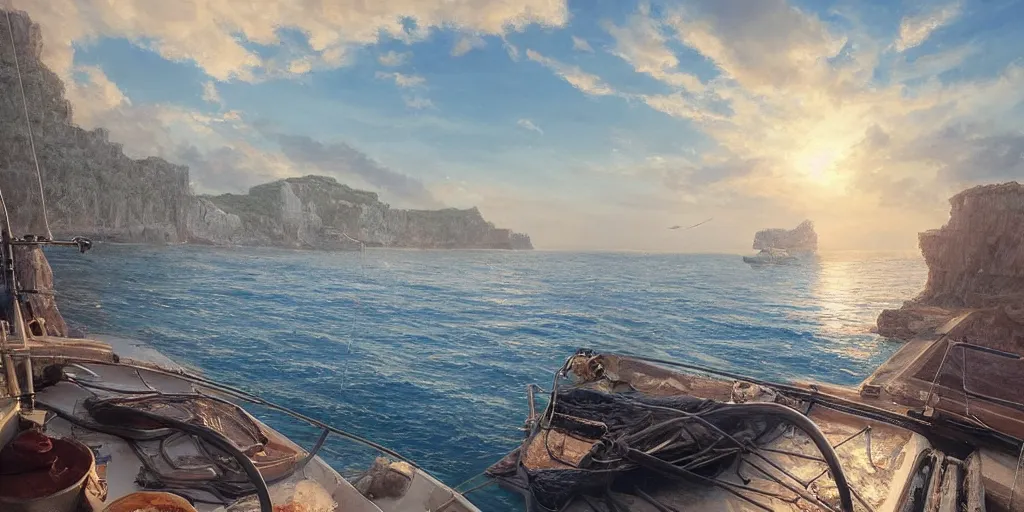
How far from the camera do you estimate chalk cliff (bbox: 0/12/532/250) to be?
77.2 metres

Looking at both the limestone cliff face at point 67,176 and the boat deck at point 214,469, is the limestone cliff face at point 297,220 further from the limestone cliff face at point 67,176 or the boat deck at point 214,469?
the boat deck at point 214,469

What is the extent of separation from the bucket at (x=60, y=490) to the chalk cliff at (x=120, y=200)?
2069 inches

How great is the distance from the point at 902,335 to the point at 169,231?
146533 mm

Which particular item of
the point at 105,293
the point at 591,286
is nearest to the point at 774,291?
the point at 591,286

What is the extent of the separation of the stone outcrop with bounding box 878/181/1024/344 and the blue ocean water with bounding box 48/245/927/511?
14.0 ft

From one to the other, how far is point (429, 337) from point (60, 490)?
25961 millimetres

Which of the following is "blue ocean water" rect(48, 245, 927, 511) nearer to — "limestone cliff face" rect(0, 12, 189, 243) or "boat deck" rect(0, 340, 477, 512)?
"boat deck" rect(0, 340, 477, 512)

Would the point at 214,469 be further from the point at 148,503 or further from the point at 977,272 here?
the point at 977,272

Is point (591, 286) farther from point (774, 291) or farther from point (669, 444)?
point (669, 444)

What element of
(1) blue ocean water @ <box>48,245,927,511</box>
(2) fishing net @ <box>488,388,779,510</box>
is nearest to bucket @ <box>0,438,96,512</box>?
(2) fishing net @ <box>488,388,779,510</box>

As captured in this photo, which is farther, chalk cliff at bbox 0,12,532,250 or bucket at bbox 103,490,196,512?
chalk cliff at bbox 0,12,532,250

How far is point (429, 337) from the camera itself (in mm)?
29281

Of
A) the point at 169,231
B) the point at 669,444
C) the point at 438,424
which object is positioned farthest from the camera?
the point at 169,231

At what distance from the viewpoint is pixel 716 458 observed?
7922 mm
